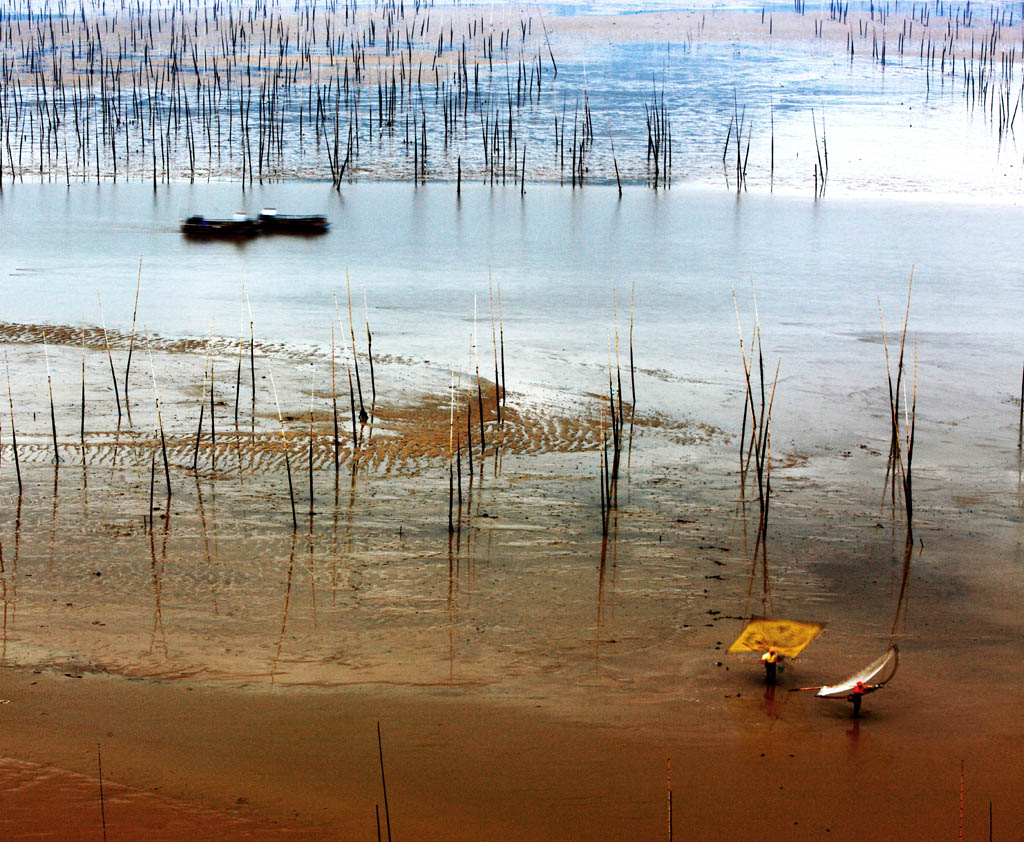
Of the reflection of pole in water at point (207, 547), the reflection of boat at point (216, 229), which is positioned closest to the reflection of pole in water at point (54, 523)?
the reflection of pole in water at point (207, 547)

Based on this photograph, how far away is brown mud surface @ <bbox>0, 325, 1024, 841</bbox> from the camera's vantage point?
3492mm

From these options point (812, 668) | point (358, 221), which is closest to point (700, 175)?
point (358, 221)

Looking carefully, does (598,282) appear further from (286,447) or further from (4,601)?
(4,601)

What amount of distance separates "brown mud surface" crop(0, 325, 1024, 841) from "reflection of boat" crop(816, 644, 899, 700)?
8 cm

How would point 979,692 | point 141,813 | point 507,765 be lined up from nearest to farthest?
point 141,813 → point 507,765 → point 979,692

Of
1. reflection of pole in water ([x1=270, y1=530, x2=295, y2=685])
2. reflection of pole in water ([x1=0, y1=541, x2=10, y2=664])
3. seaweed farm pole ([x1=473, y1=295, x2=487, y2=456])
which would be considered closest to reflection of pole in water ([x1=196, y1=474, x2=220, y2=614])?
reflection of pole in water ([x1=270, y1=530, x2=295, y2=685])

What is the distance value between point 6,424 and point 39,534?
1957 mm

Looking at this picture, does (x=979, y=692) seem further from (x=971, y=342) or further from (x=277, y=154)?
(x=277, y=154)

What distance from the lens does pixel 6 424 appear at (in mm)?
7207

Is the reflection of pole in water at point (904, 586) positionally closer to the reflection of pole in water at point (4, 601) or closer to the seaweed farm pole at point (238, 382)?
the reflection of pole in water at point (4, 601)

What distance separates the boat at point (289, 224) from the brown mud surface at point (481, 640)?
325 inches

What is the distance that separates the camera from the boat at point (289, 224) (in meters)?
15.4

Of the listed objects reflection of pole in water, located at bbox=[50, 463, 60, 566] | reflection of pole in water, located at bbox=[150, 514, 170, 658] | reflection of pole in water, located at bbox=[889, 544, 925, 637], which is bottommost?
reflection of pole in water, located at bbox=[889, 544, 925, 637]

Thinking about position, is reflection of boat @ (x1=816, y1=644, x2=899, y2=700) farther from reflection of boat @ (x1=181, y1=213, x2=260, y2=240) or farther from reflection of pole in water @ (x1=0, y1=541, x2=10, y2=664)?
reflection of boat @ (x1=181, y1=213, x2=260, y2=240)
